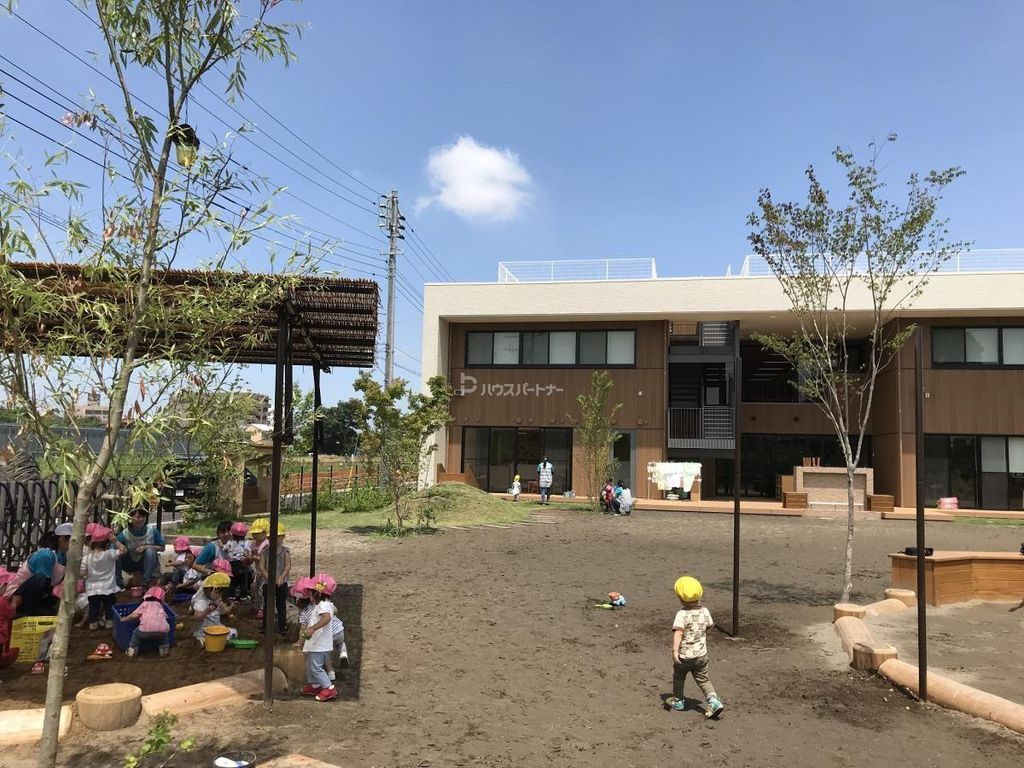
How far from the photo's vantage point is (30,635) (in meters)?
6.26

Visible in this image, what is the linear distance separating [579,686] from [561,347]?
79.7 feet

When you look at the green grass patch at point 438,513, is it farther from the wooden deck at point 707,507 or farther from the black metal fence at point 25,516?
the black metal fence at point 25,516

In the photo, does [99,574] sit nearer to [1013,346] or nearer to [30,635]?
[30,635]

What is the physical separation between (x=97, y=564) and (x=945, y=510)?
26.9m

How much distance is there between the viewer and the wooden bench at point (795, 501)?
25.4 meters

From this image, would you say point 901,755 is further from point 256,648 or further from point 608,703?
point 256,648

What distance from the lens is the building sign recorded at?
30016mm

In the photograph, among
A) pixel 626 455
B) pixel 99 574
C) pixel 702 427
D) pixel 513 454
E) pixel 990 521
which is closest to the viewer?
pixel 99 574

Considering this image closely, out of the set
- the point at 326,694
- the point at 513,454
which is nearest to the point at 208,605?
the point at 326,694

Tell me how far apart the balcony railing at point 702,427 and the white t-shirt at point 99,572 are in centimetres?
2427

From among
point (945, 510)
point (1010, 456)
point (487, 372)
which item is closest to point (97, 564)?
point (487, 372)

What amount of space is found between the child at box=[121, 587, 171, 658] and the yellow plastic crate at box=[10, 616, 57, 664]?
0.61m

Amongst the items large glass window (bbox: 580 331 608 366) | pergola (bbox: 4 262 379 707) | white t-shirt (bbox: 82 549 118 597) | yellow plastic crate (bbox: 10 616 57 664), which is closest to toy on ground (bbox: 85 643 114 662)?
yellow plastic crate (bbox: 10 616 57 664)

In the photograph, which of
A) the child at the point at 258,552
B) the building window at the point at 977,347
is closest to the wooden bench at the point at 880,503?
the building window at the point at 977,347
